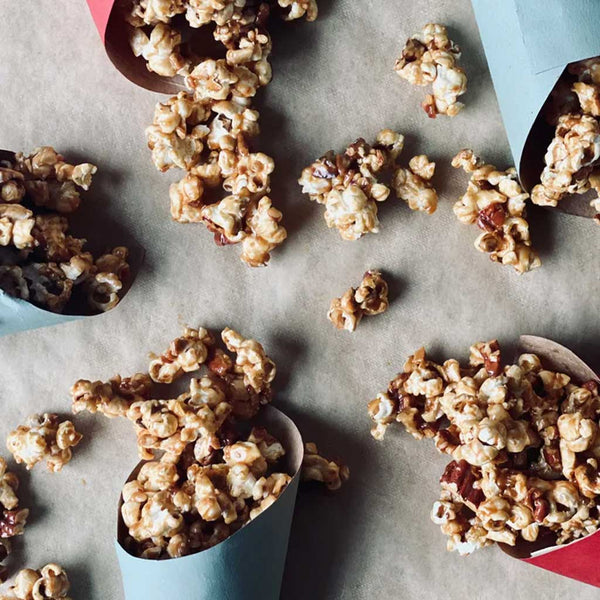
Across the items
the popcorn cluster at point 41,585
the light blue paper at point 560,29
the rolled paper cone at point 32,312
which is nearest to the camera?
the light blue paper at point 560,29

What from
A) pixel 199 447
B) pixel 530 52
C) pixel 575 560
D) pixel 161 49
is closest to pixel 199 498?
pixel 199 447

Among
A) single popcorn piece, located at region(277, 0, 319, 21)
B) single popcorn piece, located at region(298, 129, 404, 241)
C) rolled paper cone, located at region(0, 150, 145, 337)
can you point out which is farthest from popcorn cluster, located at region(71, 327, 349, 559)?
single popcorn piece, located at region(277, 0, 319, 21)

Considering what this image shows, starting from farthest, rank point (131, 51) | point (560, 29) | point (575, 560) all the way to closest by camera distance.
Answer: point (131, 51)
point (575, 560)
point (560, 29)

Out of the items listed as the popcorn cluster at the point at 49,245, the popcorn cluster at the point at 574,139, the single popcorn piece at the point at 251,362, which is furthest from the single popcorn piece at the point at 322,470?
the popcorn cluster at the point at 574,139

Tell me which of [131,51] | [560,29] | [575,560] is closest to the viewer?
[560,29]

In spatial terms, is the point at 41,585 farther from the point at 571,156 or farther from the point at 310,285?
the point at 571,156

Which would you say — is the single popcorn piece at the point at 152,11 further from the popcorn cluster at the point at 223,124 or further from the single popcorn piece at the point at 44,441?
the single popcorn piece at the point at 44,441
